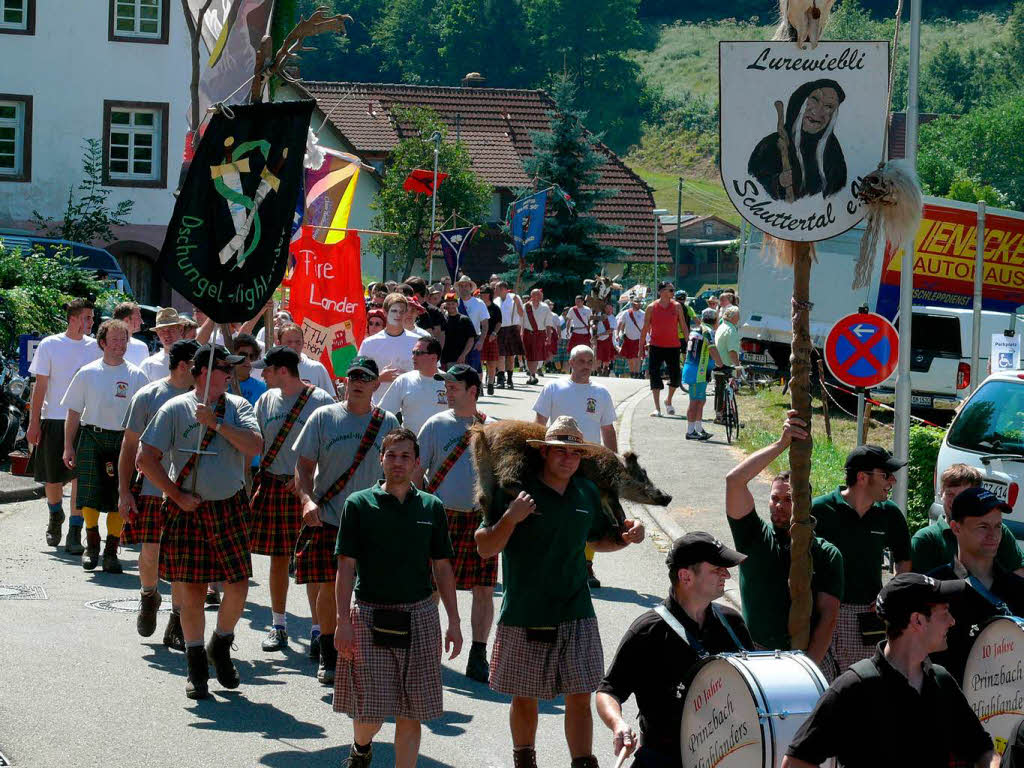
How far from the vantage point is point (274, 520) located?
10211 mm

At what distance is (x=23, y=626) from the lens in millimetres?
10312

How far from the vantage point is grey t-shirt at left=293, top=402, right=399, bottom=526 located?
9.25 meters

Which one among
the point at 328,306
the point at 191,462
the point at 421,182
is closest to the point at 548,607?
the point at 191,462

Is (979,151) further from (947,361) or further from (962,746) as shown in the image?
(962,746)

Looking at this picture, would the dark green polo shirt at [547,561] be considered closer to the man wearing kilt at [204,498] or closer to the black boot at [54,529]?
the man wearing kilt at [204,498]

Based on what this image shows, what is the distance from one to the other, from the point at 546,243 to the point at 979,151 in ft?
197

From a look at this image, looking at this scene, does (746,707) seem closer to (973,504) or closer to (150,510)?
(973,504)

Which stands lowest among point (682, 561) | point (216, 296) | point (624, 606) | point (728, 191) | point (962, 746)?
point (624, 606)

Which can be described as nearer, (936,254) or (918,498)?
(918,498)

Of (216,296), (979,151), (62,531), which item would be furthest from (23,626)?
(979,151)

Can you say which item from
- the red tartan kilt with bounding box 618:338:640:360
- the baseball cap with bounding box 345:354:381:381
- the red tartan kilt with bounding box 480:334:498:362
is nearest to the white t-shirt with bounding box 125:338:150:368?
the baseball cap with bounding box 345:354:381:381

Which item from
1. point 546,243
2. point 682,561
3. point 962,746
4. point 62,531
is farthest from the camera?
point 546,243

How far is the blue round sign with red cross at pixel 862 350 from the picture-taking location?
1373 centimetres

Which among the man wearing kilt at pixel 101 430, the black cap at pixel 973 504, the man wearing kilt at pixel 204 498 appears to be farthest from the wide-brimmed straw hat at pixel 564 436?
the man wearing kilt at pixel 101 430
